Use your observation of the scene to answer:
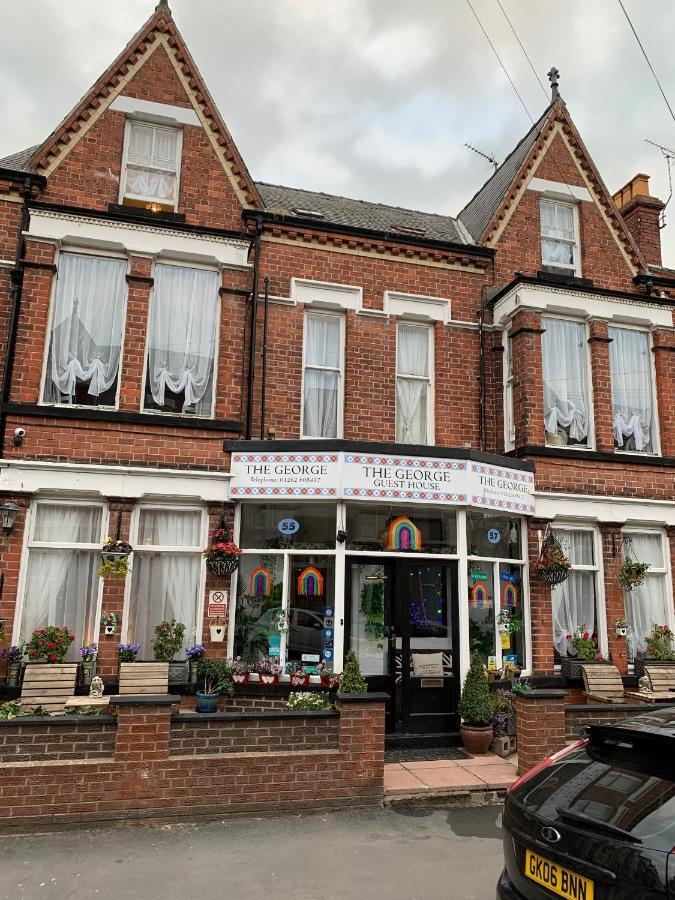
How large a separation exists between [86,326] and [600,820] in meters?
9.78

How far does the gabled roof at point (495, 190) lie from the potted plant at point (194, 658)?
904 cm

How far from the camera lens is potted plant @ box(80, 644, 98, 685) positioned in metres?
9.20

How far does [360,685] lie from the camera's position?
26.9ft

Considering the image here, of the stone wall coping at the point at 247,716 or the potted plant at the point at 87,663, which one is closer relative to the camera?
the stone wall coping at the point at 247,716

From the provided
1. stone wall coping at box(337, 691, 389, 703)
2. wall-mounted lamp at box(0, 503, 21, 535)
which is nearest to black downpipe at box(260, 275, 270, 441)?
wall-mounted lamp at box(0, 503, 21, 535)

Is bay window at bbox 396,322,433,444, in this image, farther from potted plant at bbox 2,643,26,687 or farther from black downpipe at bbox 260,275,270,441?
potted plant at bbox 2,643,26,687

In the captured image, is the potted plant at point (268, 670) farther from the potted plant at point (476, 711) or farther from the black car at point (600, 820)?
the black car at point (600, 820)

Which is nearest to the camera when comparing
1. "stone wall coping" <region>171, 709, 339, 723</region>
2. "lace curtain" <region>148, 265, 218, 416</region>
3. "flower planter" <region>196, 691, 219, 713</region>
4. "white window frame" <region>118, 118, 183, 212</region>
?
"stone wall coping" <region>171, 709, 339, 723</region>

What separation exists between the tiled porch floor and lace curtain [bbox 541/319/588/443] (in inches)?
228

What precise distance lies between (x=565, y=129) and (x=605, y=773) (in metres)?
13.5

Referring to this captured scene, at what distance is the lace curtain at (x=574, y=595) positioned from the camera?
447 inches

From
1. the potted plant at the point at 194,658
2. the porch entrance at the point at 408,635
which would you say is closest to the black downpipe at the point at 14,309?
the potted plant at the point at 194,658

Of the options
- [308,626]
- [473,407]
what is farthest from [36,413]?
[473,407]

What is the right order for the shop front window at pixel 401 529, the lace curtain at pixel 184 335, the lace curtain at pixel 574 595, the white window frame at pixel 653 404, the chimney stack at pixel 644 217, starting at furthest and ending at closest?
the chimney stack at pixel 644 217 → the white window frame at pixel 653 404 → the lace curtain at pixel 574 595 → the lace curtain at pixel 184 335 → the shop front window at pixel 401 529
